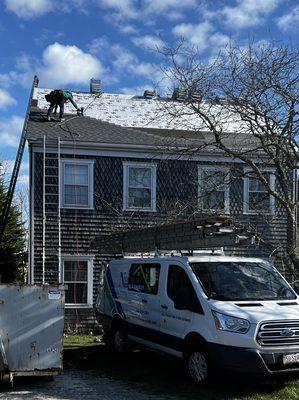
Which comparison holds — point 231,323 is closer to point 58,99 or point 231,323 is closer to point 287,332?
point 287,332

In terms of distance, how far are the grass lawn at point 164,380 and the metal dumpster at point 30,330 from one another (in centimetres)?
148

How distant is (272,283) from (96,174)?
31.7ft

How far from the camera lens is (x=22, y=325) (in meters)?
7.94

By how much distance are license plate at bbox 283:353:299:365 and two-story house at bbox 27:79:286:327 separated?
29.9ft

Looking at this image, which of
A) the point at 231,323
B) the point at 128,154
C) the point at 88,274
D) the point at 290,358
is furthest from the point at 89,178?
the point at 290,358

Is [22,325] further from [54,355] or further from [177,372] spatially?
[177,372]

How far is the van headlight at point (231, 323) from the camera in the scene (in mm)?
7617

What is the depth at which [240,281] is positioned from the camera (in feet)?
28.7

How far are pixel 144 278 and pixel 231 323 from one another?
301cm

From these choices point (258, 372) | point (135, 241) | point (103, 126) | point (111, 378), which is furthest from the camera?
point (103, 126)

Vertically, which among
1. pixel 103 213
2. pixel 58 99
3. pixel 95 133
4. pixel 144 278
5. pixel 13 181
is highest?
pixel 58 99

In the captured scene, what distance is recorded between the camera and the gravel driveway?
7578 millimetres

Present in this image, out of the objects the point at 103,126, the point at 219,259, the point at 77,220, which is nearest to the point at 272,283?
the point at 219,259

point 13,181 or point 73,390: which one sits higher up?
point 13,181
